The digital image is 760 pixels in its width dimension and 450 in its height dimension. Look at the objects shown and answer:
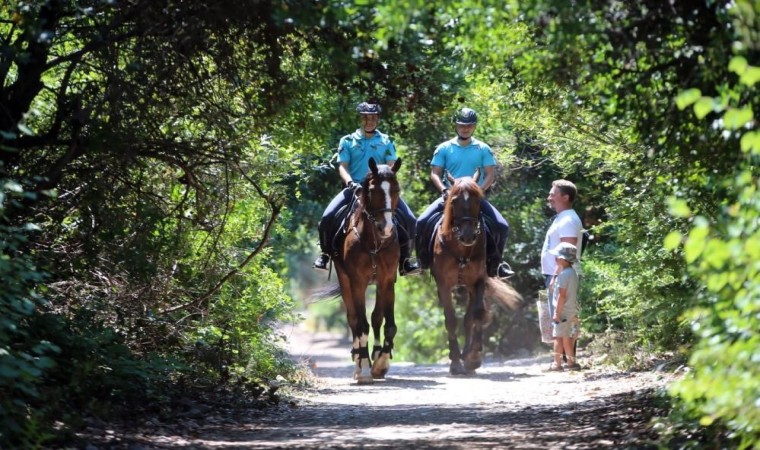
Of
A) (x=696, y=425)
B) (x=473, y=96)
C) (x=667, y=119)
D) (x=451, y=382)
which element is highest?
(x=473, y=96)

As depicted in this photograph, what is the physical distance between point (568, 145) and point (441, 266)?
2679mm

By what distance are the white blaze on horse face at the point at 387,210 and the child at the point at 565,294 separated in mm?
2609

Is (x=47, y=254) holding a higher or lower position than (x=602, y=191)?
lower

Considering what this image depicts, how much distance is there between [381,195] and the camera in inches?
600

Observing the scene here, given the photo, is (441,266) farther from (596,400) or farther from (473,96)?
(596,400)

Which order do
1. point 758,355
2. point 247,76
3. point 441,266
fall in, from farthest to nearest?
point 441,266, point 247,76, point 758,355

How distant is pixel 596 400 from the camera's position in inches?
480

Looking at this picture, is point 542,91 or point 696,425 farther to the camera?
point 542,91

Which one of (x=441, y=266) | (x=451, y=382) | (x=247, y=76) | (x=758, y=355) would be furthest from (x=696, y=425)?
(x=441, y=266)

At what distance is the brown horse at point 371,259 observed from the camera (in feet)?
50.1

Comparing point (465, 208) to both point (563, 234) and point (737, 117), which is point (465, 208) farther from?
point (737, 117)

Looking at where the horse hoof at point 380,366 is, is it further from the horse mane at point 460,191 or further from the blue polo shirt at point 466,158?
the blue polo shirt at point 466,158

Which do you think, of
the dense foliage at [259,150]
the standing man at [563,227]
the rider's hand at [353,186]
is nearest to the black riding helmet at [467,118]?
the dense foliage at [259,150]

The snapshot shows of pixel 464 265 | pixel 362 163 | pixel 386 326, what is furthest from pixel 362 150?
pixel 386 326
